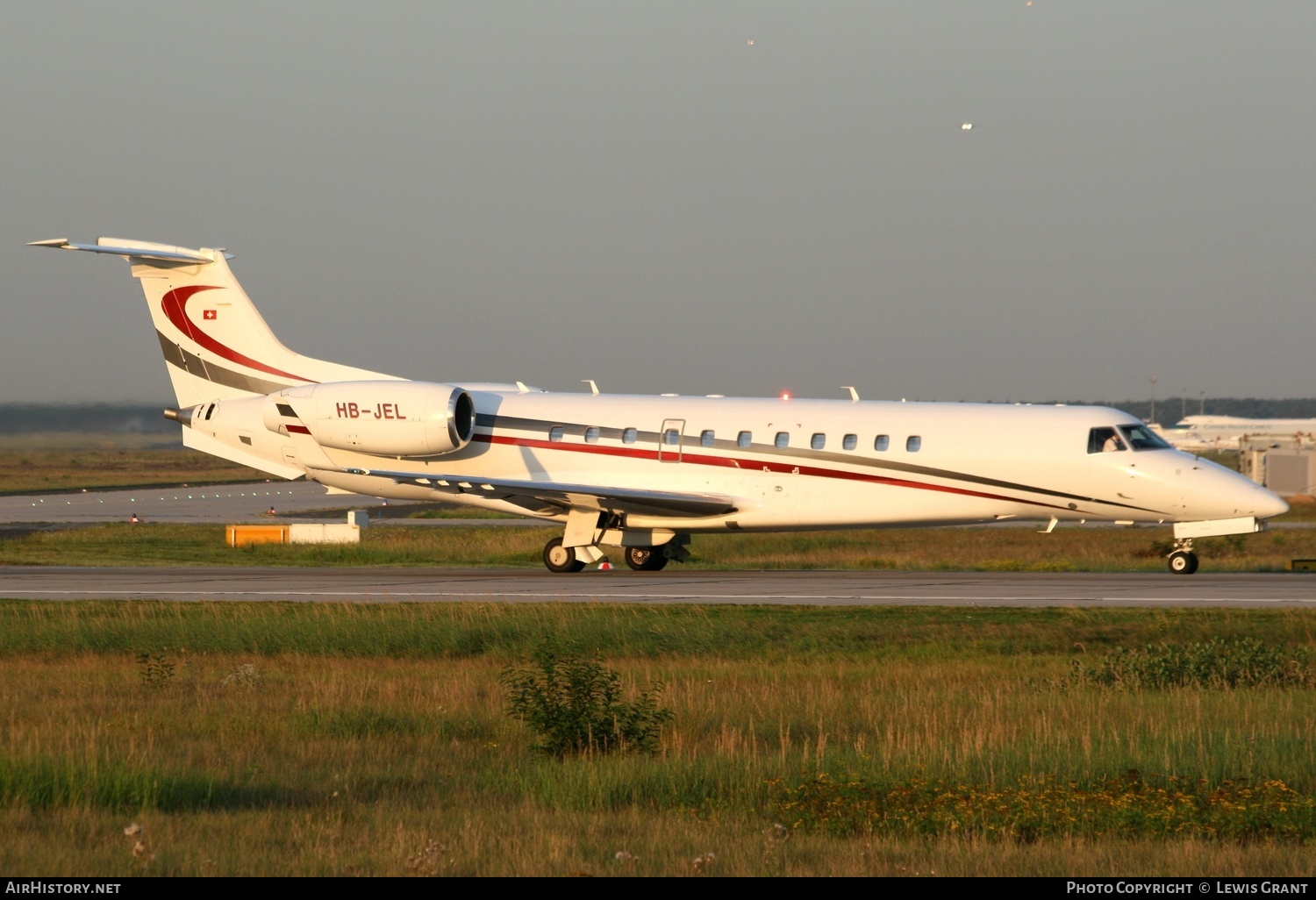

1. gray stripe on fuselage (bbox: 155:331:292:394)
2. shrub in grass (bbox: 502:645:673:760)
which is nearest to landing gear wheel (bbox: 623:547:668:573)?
gray stripe on fuselage (bbox: 155:331:292:394)

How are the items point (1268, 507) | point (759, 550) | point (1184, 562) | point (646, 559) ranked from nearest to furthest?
point (1268, 507)
point (1184, 562)
point (646, 559)
point (759, 550)

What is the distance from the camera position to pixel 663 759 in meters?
11.1

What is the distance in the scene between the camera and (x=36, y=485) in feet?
270

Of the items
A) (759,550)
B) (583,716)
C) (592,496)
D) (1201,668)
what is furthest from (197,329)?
(1201,668)

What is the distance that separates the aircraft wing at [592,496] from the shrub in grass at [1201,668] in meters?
12.4

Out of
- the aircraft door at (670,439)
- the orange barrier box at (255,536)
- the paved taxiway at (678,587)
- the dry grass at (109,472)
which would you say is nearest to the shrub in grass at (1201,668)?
the paved taxiway at (678,587)

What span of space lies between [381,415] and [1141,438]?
14.3 metres

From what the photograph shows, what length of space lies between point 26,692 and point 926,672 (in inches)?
360

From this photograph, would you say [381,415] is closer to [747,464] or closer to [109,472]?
[747,464]

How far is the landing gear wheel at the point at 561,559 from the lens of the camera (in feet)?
96.7

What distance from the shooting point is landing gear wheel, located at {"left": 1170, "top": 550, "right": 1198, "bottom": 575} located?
27672 millimetres

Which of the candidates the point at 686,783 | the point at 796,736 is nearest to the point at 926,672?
the point at 796,736

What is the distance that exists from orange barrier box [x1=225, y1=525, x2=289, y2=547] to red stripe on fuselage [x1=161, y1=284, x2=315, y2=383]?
7.36m
